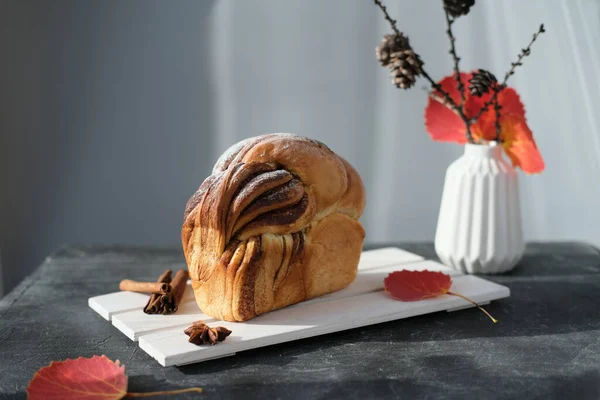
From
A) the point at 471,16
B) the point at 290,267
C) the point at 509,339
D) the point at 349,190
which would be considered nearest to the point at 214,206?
the point at 290,267

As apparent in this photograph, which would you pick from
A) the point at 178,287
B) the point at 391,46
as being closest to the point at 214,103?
the point at 391,46

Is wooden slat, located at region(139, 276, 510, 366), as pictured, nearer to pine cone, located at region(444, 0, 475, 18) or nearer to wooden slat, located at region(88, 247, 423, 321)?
wooden slat, located at region(88, 247, 423, 321)

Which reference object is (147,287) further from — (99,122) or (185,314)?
(99,122)

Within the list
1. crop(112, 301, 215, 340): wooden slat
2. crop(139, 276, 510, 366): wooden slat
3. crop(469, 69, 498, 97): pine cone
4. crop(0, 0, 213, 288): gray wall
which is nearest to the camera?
crop(139, 276, 510, 366): wooden slat

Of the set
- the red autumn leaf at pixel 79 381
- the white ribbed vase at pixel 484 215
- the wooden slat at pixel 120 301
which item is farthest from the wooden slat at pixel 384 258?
the red autumn leaf at pixel 79 381

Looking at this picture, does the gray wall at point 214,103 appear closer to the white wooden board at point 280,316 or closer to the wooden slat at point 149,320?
the white wooden board at point 280,316

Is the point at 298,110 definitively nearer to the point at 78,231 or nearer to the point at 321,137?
the point at 321,137

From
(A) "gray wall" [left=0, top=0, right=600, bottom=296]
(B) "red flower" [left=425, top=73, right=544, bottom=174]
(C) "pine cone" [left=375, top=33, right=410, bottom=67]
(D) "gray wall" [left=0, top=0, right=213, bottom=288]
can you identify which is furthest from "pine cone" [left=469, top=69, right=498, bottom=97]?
(D) "gray wall" [left=0, top=0, right=213, bottom=288]
